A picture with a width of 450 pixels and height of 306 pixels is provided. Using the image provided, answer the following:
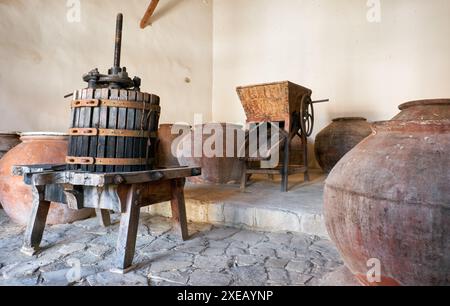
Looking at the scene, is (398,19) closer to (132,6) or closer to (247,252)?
(132,6)

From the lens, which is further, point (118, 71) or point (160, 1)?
point (160, 1)

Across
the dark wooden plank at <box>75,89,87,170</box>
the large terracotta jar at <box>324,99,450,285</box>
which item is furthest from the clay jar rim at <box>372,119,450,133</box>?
the dark wooden plank at <box>75,89,87,170</box>

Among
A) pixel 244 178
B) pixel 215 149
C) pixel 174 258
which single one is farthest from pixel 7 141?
pixel 244 178

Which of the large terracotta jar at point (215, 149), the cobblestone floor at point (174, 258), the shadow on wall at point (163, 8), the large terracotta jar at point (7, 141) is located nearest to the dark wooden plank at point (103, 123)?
the cobblestone floor at point (174, 258)

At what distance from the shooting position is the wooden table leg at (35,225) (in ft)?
7.81

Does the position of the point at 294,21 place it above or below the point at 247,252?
above

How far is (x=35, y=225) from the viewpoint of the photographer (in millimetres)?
2424

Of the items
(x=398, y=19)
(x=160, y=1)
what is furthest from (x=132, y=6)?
(x=398, y=19)

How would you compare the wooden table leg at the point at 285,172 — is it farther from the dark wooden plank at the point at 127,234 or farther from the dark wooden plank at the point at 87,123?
the dark wooden plank at the point at 87,123

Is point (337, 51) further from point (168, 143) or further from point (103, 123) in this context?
point (103, 123)

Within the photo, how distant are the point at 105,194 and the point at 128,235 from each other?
34 centimetres

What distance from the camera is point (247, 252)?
7.84 feet
